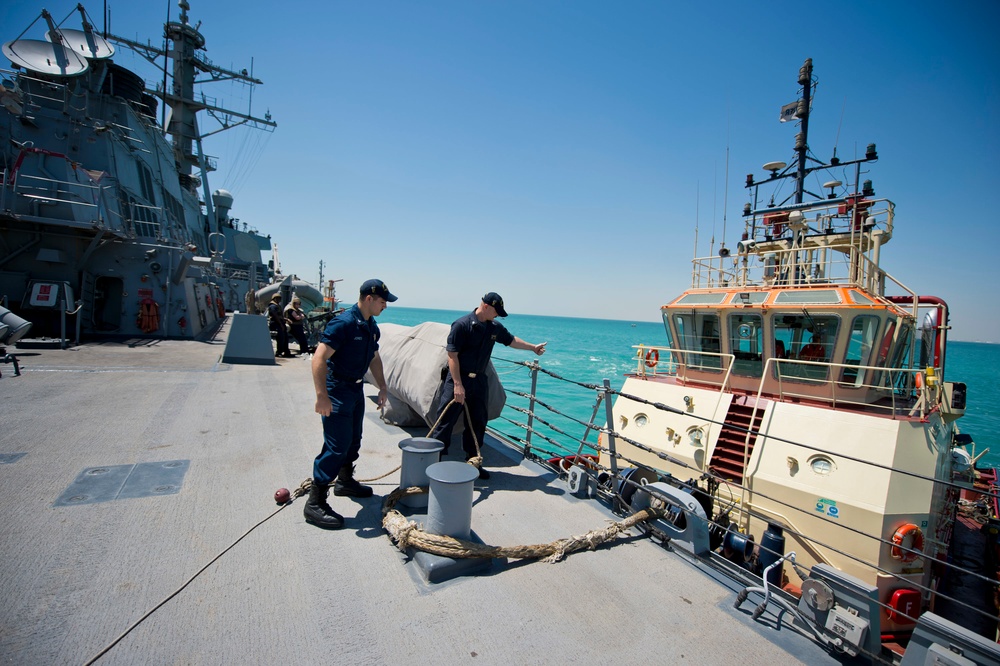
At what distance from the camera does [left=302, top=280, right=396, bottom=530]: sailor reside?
3.21m

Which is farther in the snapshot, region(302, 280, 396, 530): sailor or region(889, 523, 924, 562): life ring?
region(889, 523, 924, 562): life ring

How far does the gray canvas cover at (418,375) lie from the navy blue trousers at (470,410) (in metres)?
0.22

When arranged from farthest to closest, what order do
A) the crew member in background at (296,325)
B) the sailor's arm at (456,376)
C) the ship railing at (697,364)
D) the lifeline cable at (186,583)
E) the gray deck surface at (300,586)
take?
the crew member in background at (296,325), the ship railing at (697,364), the sailor's arm at (456,376), the gray deck surface at (300,586), the lifeline cable at (186,583)

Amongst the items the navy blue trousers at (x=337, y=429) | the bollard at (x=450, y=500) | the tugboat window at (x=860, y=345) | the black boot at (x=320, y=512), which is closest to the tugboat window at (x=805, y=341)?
the tugboat window at (x=860, y=345)

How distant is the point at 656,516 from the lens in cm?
348

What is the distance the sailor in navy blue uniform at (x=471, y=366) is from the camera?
427 cm

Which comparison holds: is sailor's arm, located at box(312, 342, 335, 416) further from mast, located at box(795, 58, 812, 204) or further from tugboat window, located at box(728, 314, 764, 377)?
mast, located at box(795, 58, 812, 204)

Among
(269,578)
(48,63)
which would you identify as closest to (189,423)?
(269,578)

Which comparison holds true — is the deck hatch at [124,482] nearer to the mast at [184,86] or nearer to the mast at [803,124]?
the mast at [803,124]

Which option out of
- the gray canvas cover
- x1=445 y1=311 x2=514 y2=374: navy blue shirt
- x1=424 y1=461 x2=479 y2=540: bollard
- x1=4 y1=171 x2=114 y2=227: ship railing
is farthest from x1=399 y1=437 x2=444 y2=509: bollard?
x1=4 y1=171 x2=114 y2=227: ship railing

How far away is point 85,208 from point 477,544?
15.2 metres

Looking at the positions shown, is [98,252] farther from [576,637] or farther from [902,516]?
[902,516]

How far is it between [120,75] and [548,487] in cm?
2685

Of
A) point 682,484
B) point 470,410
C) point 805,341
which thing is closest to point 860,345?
point 805,341
